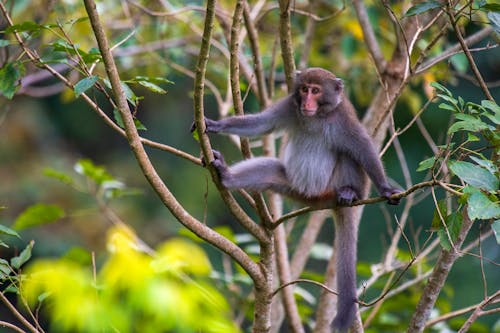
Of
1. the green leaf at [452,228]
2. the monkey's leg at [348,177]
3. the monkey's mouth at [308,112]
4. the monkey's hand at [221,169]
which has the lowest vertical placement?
the monkey's leg at [348,177]

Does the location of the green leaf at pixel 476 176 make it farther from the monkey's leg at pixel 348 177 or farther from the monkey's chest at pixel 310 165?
the monkey's chest at pixel 310 165

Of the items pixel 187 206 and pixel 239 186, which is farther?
pixel 187 206

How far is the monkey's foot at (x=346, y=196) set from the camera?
495cm

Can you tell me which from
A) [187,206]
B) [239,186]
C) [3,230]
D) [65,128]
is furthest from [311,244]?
[65,128]

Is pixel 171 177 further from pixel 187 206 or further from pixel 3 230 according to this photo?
pixel 3 230

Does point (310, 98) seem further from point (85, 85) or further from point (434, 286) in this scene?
point (85, 85)

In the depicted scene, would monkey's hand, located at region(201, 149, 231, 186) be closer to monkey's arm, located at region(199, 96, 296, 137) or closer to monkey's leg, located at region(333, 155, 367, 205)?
monkey's arm, located at region(199, 96, 296, 137)

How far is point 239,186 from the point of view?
4.76 m

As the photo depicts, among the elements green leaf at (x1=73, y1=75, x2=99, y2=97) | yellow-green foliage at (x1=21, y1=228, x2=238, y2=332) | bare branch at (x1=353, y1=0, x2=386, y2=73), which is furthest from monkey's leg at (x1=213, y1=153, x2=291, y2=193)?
yellow-green foliage at (x1=21, y1=228, x2=238, y2=332)

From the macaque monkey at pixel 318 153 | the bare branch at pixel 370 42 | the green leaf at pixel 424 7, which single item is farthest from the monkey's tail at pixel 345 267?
the green leaf at pixel 424 7

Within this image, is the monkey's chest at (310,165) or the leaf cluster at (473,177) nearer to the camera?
the leaf cluster at (473,177)

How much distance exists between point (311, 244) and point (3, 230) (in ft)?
9.70

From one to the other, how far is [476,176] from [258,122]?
2.22m

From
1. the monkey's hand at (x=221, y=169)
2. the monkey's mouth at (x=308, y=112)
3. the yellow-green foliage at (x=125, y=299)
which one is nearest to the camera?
the yellow-green foliage at (x=125, y=299)
